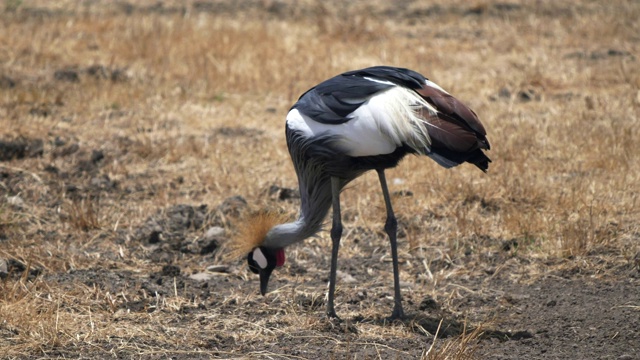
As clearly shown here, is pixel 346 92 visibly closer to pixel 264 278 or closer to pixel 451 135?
pixel 451 135

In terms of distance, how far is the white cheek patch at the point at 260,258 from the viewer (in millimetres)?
4867

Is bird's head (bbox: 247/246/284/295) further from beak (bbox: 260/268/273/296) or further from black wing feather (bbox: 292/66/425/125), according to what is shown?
black wing feather (bbox: 292/66/425/125)

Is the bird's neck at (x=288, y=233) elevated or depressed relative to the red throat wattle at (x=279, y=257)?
elevated

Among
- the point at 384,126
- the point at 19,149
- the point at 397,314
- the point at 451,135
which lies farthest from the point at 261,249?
the point at 19,149

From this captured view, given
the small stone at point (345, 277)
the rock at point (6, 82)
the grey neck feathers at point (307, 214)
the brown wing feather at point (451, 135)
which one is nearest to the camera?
the brown wing feather at point (451, 135)

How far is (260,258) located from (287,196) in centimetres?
147

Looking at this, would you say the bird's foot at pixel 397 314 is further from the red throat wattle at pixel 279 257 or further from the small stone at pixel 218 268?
the small stone at pixel 218 268

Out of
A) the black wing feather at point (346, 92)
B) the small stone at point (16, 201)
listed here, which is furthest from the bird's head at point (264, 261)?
the small stone at point (16, 201)

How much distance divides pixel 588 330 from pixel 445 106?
50.0 inches

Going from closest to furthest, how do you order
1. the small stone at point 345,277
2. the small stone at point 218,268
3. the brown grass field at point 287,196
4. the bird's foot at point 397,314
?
the brown grass field at point 287,196 < the bird's foot at point 397,314 < the small stone at point 345,277 < the small stone at point 218,268

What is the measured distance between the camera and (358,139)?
4.40 metres

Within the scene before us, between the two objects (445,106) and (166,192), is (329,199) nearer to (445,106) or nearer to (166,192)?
(445,106)

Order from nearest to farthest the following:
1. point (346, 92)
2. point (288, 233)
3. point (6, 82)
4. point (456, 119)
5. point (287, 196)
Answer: point (456, 119)
point (346, 92)
point (288, 233)
point (287, 196)
point (6, 82)

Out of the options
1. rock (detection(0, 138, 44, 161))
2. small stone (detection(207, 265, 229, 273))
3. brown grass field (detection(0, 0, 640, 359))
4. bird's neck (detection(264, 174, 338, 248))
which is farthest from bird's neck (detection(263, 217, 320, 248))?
rock (detection(0, 138, 44, 161))
